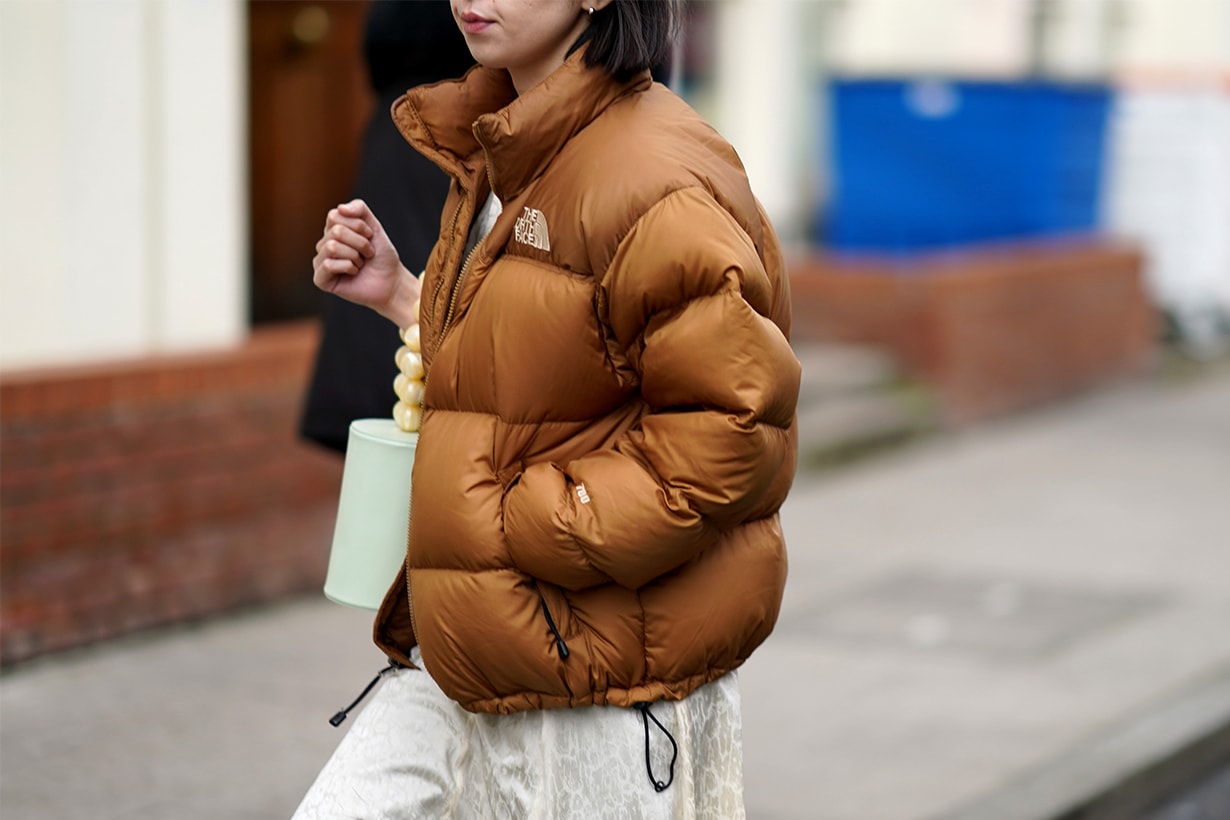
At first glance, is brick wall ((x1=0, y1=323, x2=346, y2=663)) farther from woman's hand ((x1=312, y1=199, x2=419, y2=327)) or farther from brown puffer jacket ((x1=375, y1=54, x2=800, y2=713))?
brown puffer jacket ((x1=375, y1=54, x2=800, y2=713))

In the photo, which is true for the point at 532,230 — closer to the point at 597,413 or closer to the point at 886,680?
the point at 597,413

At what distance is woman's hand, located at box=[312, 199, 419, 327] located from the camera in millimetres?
2871

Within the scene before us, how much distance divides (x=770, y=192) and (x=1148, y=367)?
314 centimetres

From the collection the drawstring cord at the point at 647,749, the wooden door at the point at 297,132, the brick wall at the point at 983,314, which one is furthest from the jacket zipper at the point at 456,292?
the brick wall at the point at 983,314

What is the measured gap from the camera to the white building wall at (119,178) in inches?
240

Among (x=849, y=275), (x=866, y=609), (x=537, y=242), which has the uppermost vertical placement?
(x=537, y=242)

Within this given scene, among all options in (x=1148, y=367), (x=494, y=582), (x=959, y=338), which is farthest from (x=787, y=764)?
(x=1148, y=367)

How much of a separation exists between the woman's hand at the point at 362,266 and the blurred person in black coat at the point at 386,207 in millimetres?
693

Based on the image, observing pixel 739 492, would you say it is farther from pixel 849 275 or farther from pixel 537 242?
pixel 849 275

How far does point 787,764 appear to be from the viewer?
16.8 feet

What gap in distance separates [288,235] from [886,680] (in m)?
3.29

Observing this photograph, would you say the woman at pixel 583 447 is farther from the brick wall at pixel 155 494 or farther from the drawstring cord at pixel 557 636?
the brick wall at pixel 155 494

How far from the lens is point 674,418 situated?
2441 millimetres

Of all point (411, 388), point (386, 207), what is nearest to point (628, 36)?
point (411, 388)
